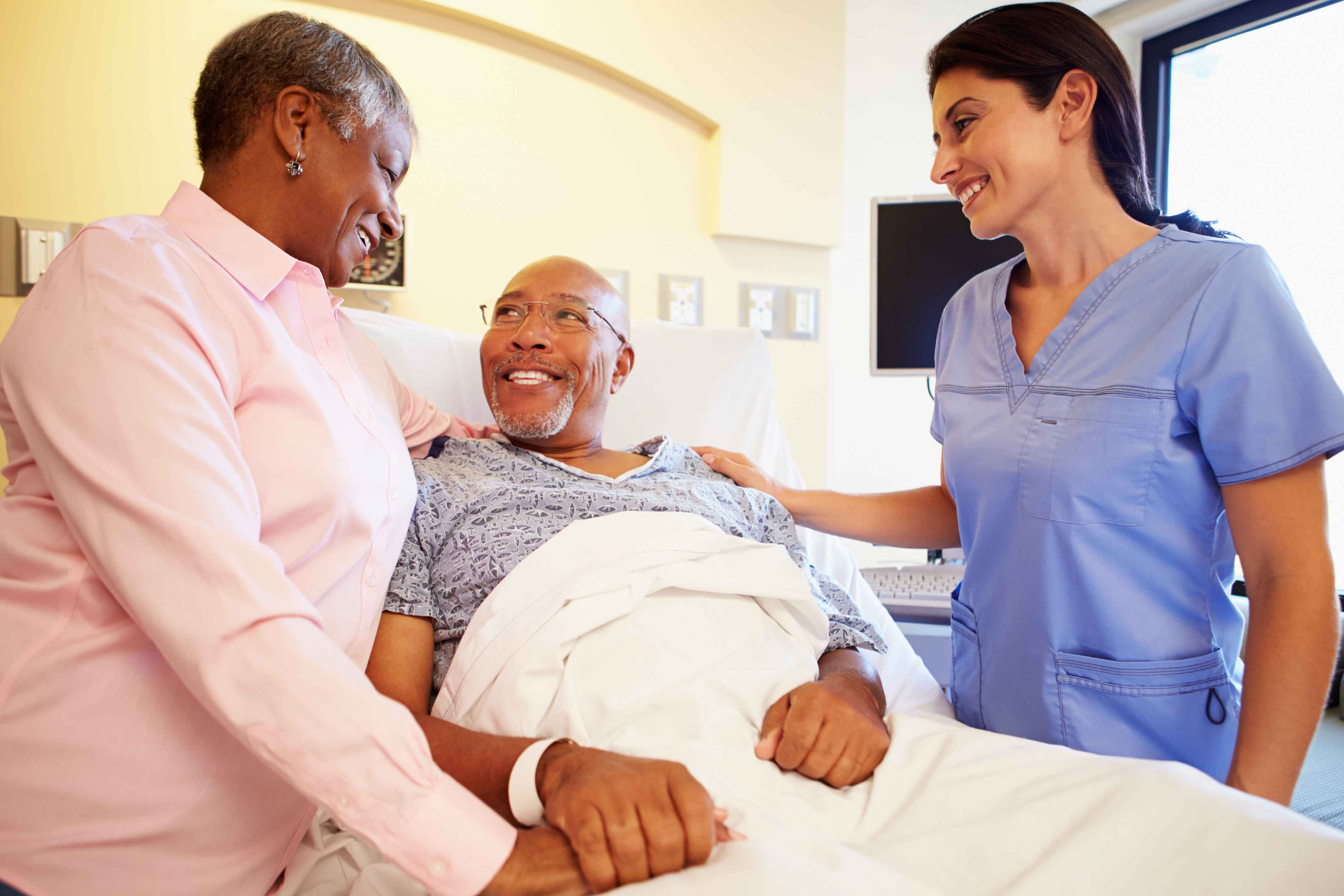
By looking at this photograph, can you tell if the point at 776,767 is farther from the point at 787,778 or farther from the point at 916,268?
the point at 916,268

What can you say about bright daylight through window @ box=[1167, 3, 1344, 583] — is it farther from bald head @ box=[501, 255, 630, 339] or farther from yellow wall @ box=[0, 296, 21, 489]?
yellow wall @ box=[0, 296, 21, 489]

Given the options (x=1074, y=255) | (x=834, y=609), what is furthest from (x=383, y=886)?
(x=1074, y=255)

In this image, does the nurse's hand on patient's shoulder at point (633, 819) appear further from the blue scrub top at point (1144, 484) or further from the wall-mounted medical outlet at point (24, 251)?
the wall-mounted medical outlet at point (24, 251)

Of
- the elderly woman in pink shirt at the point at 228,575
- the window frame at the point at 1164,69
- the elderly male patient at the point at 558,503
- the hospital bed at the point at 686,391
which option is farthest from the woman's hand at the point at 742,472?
the window frame at the point at 1164,69

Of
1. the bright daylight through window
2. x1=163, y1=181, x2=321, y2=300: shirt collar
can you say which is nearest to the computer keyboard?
x1=163, y1=181, x2=321, y2=300: shirt collar

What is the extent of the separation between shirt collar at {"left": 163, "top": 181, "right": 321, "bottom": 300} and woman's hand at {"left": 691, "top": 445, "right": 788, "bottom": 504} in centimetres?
92

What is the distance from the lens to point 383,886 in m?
0.95

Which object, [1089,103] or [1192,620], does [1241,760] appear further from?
[1089,103]

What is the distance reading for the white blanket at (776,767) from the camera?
772 mm

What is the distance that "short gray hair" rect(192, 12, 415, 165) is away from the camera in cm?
108

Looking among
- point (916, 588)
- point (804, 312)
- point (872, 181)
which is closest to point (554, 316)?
point (916, 588)

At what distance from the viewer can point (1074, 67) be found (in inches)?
50.8

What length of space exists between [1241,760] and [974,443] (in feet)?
1.79

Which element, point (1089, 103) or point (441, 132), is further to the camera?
point (441, 132)
